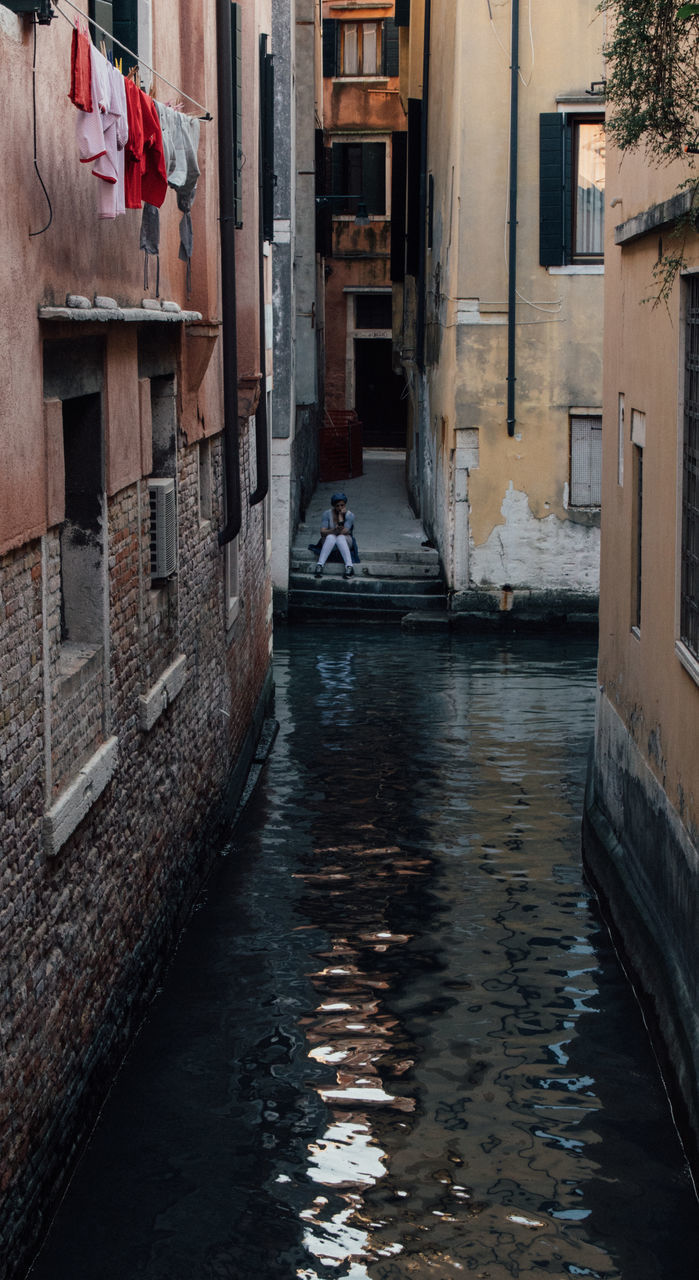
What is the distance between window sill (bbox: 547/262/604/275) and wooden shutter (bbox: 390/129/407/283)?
6526 mm

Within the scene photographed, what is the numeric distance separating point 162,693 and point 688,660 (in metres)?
2.77

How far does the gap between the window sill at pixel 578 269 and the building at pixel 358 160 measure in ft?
48.6

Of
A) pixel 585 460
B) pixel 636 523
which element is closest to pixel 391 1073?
pixel 636 523

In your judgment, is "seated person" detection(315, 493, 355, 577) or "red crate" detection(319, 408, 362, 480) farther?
"red crate" detection(319, 408, 362, 480)

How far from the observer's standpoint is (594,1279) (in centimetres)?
557

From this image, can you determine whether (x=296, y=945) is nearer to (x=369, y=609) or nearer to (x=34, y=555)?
(x=34, y=555)

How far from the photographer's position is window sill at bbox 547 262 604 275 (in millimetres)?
19219

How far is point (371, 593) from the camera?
2059 centimetres

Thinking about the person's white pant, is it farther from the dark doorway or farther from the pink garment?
the dark doorway

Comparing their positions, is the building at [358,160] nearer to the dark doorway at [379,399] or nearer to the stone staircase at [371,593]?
the dark doorway at [379,399]

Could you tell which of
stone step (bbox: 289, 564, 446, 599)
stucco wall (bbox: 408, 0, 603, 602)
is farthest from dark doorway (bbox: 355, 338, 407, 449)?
stone step (bbox: 289, 564, 446, 599)

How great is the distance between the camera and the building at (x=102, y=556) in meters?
5.35

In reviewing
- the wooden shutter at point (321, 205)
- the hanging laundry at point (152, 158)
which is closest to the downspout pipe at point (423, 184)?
the wooden shutter at point (321, 205)

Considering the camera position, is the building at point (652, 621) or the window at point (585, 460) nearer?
the building at point (652, 621)
